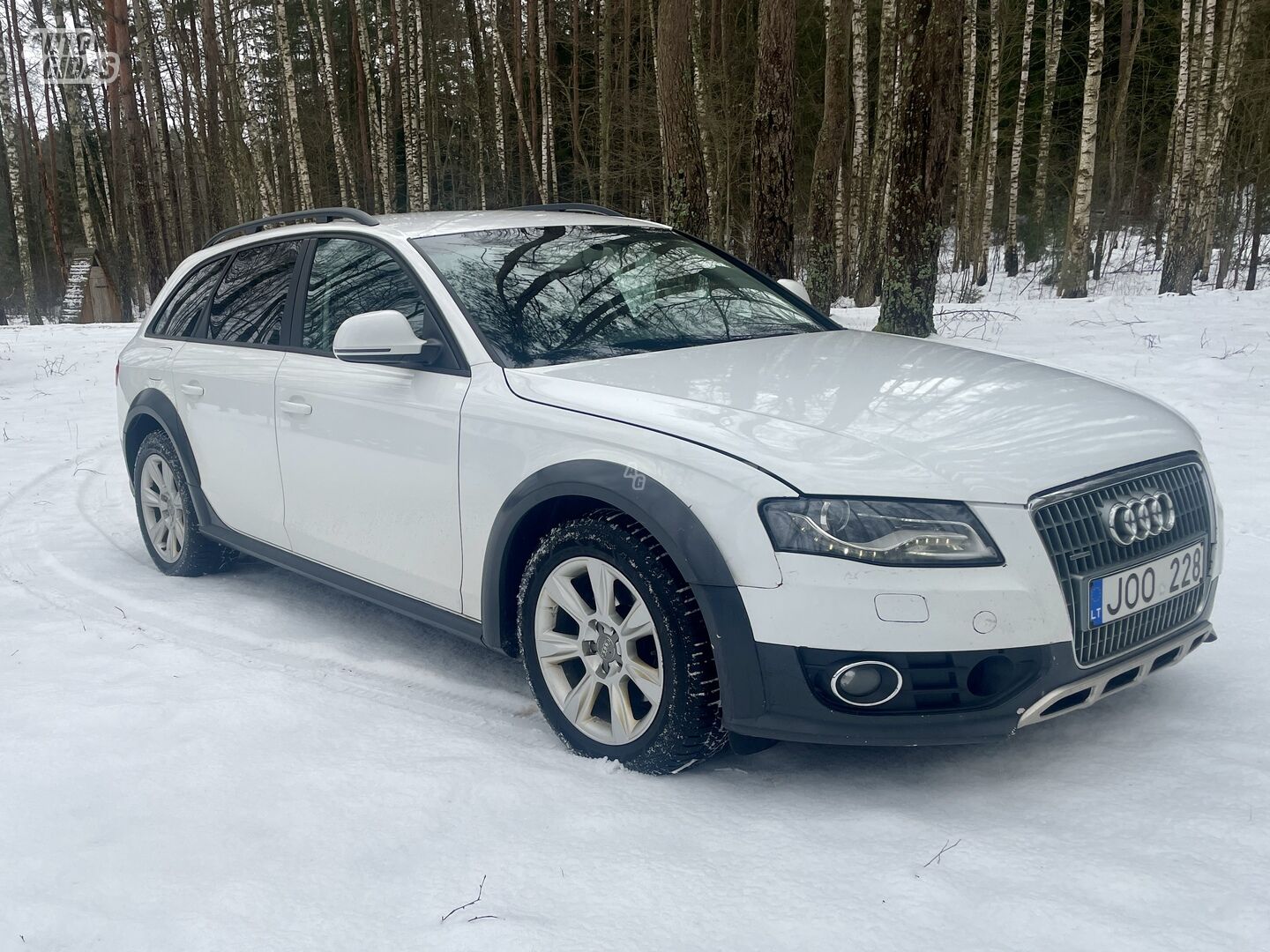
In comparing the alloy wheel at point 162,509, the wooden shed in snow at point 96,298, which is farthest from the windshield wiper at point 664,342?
the wooden shed in snow at point 96,298

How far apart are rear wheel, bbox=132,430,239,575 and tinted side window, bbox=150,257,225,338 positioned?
20.5 inches

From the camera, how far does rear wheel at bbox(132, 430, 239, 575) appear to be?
5.19m

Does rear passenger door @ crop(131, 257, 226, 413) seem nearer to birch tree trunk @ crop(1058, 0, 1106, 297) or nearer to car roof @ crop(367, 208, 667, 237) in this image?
car roof @ crop(367, 208, 667, 237)

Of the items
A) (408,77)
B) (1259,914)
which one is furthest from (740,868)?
(408,77)

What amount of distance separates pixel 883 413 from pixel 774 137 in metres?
8.38

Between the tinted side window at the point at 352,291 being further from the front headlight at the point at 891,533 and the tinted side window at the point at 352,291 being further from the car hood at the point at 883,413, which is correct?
the front headlight at the point at 891,533

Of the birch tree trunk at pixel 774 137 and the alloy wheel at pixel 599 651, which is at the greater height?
the birch tree trunk at pixel 774 137

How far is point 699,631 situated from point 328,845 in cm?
107

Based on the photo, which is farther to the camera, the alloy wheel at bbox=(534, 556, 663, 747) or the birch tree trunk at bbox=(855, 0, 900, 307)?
the birch tree trunk at bbox=(855, 0, 900, 307)

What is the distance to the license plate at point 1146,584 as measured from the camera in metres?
2.80

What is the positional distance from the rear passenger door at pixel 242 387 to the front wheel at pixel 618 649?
1606 millimetres

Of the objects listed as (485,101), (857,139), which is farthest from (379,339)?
(485,101)

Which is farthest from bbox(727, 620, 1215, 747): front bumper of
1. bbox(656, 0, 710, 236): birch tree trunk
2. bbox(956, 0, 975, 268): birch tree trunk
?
bbox(956, 0, 975, 268): birch tree trunk

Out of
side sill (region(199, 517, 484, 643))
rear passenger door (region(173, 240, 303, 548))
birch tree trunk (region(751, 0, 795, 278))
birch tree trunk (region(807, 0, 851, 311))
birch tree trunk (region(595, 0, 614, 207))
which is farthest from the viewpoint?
birch tree trunk (region(595, 0, 614, 207))
